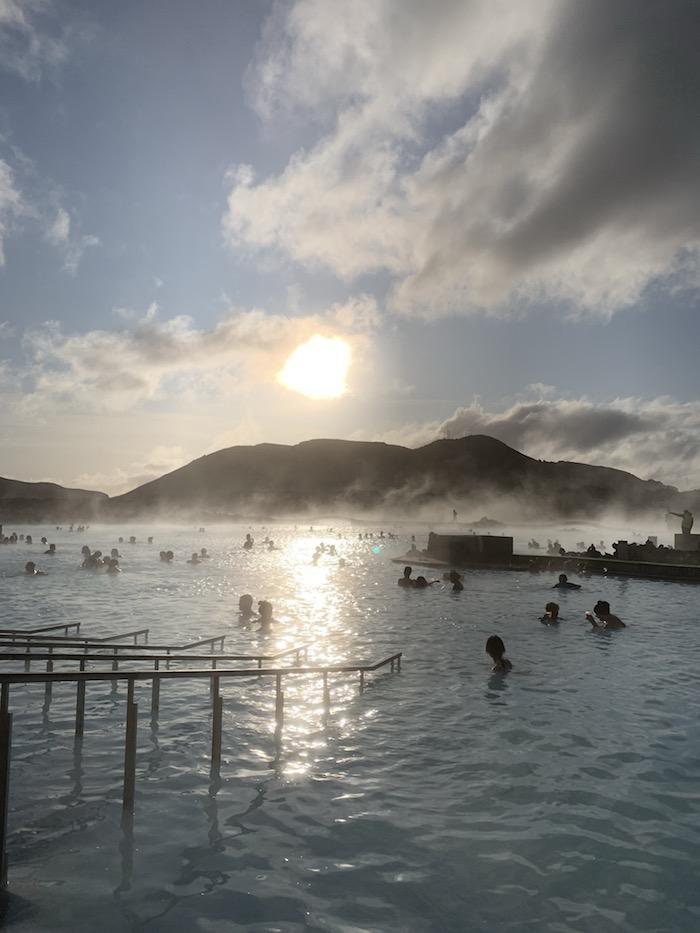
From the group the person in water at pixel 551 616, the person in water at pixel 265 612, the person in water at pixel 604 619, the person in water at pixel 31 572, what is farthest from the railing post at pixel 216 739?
the person in water at pixel 31 572

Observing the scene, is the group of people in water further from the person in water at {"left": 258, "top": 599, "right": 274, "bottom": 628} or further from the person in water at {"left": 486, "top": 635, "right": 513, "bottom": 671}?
the person in water at {"left": 258, "top": 599, "right": 274, "bottom": 628}

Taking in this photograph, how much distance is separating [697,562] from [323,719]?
96.4 ft

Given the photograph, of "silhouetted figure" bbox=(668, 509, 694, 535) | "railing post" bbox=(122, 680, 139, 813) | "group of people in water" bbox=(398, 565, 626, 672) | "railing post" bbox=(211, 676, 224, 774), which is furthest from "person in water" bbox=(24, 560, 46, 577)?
"silhouetted figure" bbox=(668, 509, 694, 535)

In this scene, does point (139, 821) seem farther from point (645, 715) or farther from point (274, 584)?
point (274, 584)

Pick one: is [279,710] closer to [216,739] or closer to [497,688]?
[216,739]

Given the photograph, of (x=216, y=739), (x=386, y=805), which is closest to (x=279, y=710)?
(x=216, y=739)

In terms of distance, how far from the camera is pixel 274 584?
113 feet

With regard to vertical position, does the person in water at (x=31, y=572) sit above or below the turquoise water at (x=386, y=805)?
above

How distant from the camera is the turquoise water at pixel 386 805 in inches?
214

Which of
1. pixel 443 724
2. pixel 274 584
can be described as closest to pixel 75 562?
pixel 274 584

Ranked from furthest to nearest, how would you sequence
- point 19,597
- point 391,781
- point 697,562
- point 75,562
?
point 75,562 → point 697,562 → point 19,597 → point 391,781

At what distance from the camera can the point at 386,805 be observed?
7.32 meters

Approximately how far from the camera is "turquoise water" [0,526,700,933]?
544 centimetres

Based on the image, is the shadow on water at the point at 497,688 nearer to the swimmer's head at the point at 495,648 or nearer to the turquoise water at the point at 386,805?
the turquoise water at the point at 386,805
